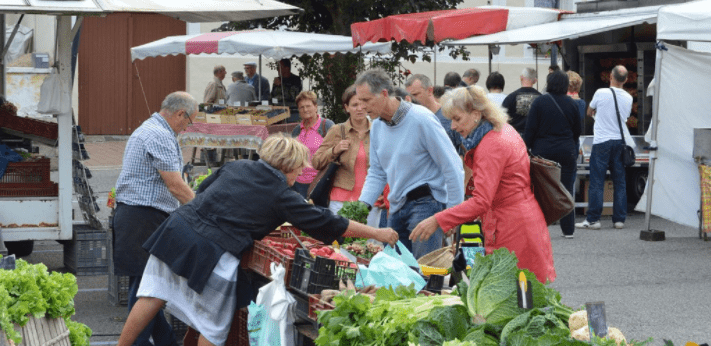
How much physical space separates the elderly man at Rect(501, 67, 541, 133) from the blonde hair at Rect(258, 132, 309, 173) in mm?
7312

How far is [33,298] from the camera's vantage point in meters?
5.09

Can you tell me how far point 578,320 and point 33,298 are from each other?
2.59 metres

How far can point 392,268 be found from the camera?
16.8 ft

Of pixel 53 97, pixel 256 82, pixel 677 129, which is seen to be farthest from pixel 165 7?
pixel 256 82

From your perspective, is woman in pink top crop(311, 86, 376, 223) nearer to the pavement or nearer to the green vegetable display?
the pavement

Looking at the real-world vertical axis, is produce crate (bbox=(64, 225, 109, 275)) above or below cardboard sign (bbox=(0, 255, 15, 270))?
below

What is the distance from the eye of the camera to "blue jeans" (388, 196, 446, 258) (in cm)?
690

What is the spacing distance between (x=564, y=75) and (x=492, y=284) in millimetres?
8117

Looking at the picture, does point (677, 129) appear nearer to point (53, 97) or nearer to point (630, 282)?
point (630, 282)

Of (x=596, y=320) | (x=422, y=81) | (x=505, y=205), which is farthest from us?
(x=422, y=81)

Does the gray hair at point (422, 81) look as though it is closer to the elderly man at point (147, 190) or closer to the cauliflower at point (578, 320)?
the elderly man at point (147, 190)

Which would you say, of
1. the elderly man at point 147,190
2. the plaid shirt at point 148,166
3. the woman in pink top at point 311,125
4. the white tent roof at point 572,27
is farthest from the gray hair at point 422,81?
the white tent roof at point 572,27

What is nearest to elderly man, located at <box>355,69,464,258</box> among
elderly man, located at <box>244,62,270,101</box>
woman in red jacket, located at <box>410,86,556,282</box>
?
woman in red jacket, located at <box>410,86,556,282</box>

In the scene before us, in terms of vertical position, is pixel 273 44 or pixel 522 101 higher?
pixel 273 44
